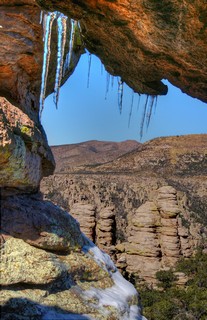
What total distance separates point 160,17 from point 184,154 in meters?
59.3

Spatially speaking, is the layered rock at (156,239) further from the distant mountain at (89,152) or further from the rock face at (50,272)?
the distant mountain at (89,152)

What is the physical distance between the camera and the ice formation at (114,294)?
6.41m

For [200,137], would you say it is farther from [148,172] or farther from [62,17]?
[62,17]

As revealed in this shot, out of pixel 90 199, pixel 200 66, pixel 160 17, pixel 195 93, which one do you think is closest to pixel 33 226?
pixel 160 17

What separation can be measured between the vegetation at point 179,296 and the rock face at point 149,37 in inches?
508

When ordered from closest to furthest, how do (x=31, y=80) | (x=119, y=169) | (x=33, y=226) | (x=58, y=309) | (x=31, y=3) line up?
(x=58, y=309), (x=33, y=226), (x=31, y=3), (x=31, y=80), (x=119, y=169)

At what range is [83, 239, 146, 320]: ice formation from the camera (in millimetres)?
6406

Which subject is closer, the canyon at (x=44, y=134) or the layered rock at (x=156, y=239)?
the canyon at (x=44, y=134)

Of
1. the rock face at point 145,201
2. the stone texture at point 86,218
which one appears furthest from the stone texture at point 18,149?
the stone texture at point 86,218

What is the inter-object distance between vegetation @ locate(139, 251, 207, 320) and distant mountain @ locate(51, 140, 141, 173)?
230 ft

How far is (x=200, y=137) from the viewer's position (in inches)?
2859

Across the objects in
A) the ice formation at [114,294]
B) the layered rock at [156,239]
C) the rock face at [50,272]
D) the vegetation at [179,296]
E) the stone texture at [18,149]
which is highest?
the stone texture at [18,149]

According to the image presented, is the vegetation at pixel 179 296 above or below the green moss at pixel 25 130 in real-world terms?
below

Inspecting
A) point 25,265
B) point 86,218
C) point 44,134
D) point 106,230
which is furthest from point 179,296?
point 25,265
